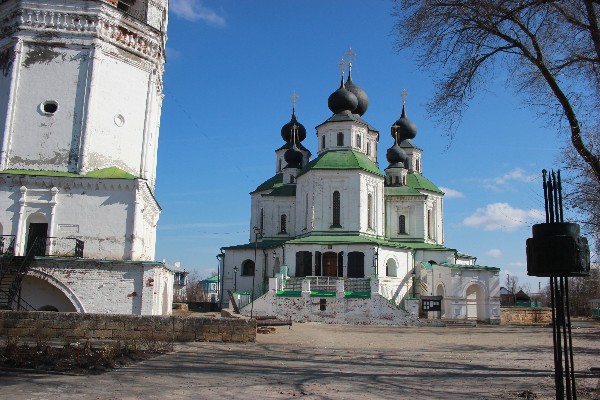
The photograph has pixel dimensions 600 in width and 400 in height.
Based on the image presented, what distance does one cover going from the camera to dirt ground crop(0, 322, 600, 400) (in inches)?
341

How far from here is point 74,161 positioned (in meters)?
22.0

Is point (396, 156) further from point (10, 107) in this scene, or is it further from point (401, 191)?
point (10, 107)

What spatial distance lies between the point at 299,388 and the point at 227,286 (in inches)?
1385

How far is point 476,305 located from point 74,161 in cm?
2661

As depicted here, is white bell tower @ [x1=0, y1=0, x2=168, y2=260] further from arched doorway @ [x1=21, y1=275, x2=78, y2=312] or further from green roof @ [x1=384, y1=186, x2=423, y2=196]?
green roof @ [x1=384, y1=186, x2=423, y2=196]

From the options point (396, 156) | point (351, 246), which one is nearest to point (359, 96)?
point (396, 156)

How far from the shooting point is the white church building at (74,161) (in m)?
20.7

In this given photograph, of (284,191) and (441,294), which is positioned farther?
(284,191)

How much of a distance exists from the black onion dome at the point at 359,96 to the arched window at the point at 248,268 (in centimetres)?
1468

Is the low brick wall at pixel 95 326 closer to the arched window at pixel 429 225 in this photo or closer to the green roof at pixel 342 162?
the green roof at pixel 342 162

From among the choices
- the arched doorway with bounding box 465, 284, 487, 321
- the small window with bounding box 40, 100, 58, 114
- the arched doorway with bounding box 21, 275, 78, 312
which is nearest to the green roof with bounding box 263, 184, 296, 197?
the arched doorway with bounding box 465, 284, 487, 321

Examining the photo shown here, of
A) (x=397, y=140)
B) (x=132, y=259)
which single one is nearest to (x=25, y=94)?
(x=132, y=259)

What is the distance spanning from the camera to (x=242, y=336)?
16.2m

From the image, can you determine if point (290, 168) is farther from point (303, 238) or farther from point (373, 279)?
point (373, 279)
